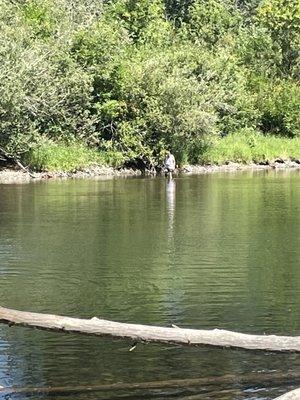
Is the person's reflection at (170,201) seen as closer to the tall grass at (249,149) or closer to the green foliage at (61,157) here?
the green foliage at (61,157)

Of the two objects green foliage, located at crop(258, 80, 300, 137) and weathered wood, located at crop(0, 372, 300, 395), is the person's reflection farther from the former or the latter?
A: green foliage, located at crop(258, 80, 300, 137)

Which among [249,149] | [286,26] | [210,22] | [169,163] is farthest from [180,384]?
[210,22]

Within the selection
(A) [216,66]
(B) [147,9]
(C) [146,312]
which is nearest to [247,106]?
(A) [216,66]

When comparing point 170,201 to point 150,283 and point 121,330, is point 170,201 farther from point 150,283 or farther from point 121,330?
point 121,330

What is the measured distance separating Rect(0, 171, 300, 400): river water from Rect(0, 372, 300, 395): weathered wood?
27 millimetres

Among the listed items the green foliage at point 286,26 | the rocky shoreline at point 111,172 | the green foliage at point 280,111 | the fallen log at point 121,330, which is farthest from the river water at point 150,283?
the green foliage at point 286,26

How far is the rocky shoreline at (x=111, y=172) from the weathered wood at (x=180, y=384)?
3740 cm

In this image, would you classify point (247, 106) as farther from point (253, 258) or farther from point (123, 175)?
point (253, 258)

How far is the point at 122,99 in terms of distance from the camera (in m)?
60.1

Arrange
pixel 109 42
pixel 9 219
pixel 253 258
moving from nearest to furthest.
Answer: pixel 253 258, pixel 9 219, pixel 109 42

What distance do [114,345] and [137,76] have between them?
47.7 meters

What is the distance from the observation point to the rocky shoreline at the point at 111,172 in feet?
168

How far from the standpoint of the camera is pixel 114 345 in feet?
44.4

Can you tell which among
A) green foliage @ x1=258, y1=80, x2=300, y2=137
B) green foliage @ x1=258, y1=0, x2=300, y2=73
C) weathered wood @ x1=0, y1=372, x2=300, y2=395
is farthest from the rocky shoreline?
weathered wood @ x1=0, y1=372, x2=300, y2=395
